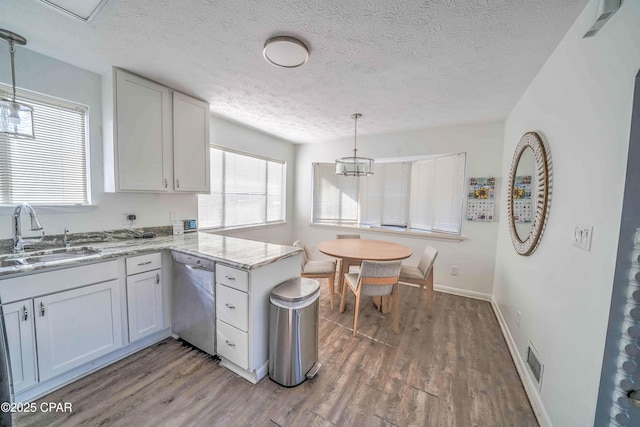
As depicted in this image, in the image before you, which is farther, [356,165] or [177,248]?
[356,165]

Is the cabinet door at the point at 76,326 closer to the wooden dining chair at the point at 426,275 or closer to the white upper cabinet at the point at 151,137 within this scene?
the white upper cabinet at the point at 151,137

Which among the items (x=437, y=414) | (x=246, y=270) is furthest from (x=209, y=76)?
Answer: (x=437, y=414)

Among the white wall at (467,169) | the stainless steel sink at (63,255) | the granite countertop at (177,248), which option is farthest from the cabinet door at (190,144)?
the white wall at (467,169)

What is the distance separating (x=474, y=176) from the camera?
10.8 ft

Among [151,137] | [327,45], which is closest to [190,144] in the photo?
[151,137]

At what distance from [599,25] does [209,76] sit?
261cm

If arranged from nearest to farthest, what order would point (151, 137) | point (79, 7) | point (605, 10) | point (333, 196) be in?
point (605, 10)
point (79, 7)
point (151, 137)
point (333, 196)

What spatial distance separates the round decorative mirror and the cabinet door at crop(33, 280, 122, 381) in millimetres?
3306

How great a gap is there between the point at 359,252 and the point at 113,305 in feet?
7.79

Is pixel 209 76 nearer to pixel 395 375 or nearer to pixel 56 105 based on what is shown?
pixel 56 105

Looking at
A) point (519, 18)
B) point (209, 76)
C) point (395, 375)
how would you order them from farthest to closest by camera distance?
point (209, 76)
point (395, 375)
point (519, 18)

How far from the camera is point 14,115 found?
159 centimetres

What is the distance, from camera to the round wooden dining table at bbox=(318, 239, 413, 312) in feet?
8.75

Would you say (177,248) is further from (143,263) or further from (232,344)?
(232,344)
